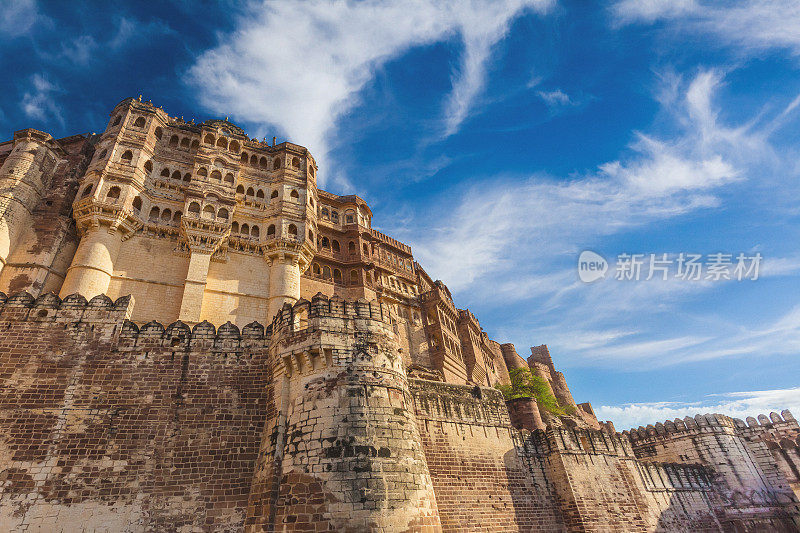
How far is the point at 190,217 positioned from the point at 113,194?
4.65 metres

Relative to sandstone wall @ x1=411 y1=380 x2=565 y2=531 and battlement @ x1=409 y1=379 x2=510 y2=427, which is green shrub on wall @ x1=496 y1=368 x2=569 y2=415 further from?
sandstone wall @ x1=411 y1=380 x2=565 y2=531

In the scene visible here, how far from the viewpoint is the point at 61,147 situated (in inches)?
1141

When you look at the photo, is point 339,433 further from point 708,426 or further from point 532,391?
point 532,391

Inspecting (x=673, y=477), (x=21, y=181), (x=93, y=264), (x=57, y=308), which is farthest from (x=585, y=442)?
(x=21, y=181)

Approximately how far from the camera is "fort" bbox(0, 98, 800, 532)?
11.0 m

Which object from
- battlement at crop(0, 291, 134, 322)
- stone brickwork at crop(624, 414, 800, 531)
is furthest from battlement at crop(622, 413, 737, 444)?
battlement at crop(0, 291, 134, 322)

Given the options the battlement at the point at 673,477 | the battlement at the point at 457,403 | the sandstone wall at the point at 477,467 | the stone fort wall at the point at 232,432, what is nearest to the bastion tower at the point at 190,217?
the stone fort wall at the point at 232,432

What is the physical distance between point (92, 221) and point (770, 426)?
47325mm

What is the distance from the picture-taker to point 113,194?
26828 millimetres

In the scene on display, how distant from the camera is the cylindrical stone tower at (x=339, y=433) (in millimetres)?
10383

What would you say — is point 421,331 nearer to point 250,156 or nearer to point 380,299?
point 380,299

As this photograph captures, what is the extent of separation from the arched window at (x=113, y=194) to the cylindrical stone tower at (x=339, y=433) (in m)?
19.3

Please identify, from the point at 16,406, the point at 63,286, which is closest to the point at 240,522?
the point at 16,406

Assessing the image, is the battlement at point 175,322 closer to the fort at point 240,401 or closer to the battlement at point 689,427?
the fort at point 240,401
